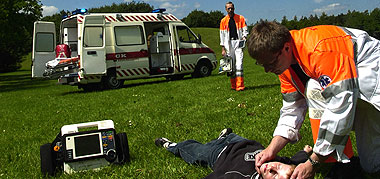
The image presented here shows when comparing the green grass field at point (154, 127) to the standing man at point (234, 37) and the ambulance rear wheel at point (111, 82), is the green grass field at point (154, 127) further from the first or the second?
the ambulance rear wheel at point (111, 82)

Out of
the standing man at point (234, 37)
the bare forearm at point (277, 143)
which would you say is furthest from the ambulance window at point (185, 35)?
the bare forearm at point (277, 143)

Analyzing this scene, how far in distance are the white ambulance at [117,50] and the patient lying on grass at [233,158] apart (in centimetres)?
1092

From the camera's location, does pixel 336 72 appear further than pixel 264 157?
No

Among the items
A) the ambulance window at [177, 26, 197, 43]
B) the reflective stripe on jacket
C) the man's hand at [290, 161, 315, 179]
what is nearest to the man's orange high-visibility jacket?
the man's hand at [290, 161, 315, 179]

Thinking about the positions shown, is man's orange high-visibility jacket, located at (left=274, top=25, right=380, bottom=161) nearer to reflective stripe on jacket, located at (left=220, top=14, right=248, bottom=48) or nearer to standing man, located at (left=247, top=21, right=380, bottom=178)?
standing man, located at (left=247, top=21, right=380, bottom=178)

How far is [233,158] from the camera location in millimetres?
3270

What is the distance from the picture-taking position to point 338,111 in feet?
7.26

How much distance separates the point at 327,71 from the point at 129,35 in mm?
13600

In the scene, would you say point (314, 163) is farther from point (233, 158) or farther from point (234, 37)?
point (234, 37)

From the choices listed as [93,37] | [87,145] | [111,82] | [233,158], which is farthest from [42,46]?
[233,158]

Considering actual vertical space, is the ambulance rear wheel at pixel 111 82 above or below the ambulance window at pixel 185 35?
below

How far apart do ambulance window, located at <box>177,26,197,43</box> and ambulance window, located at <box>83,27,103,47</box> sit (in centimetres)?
381

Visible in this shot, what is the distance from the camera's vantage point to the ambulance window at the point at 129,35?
14969 mm

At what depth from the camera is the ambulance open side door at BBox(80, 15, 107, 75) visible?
14094 mm
